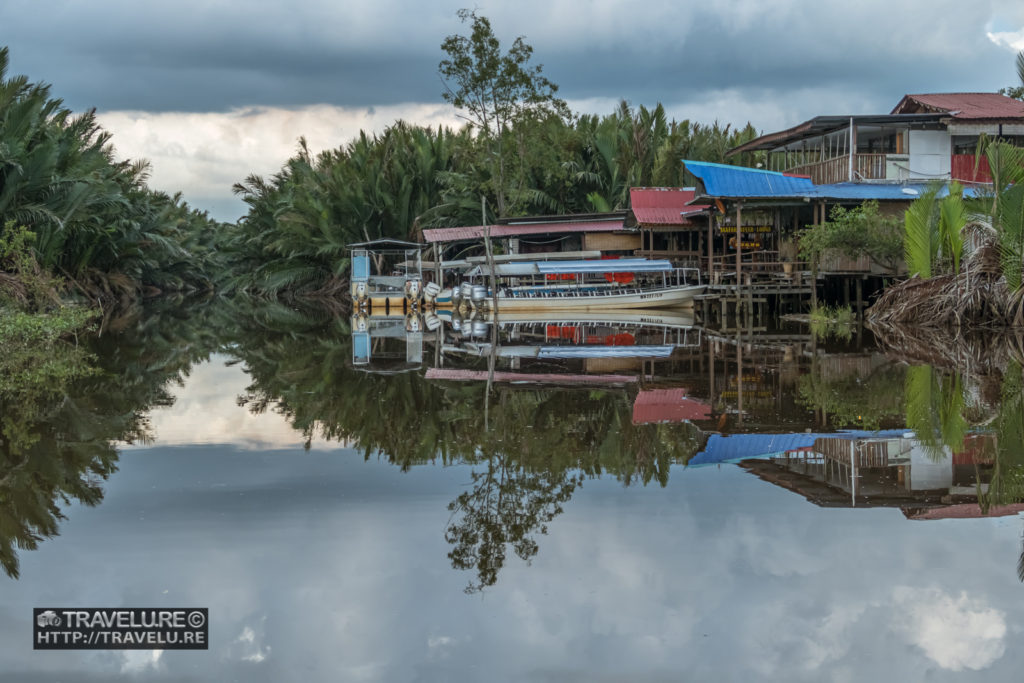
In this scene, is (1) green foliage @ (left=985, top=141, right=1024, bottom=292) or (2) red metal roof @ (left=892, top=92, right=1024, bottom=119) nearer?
(1) green foliage @ (left=985, top=141, right=1024, bottom=292)

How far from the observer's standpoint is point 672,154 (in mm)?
39969

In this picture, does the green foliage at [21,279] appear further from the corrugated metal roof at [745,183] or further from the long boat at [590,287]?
the corrugated metal roof at [745,183]

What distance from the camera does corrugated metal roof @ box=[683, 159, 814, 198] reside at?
27.8 m

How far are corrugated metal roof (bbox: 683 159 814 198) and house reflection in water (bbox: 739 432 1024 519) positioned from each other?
2028cm

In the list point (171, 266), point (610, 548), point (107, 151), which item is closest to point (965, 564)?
point (610, 548)

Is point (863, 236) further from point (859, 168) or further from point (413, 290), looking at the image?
point (413, 290)

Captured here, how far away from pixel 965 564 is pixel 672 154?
3624 cm

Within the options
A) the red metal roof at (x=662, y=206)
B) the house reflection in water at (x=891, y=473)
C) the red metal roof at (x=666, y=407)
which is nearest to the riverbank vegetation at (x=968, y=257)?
the red metal roof at (x=666, y=407)

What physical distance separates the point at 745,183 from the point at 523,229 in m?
9.99

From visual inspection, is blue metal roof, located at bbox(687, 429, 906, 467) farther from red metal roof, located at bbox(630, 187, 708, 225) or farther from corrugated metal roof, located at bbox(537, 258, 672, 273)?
red metal roof, located at bbox(630, 187, 708, 225)

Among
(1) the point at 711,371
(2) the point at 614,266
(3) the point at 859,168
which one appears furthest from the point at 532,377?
(3) the point at 859,168

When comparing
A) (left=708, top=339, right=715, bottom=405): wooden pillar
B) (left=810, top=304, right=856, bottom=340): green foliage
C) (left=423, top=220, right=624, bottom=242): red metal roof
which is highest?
(left=423, top=220, right=624, bottom=242): red metal roof

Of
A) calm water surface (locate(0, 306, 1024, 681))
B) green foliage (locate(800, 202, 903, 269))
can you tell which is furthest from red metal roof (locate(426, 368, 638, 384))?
green foliage (locate(800, 202, 903, 269))

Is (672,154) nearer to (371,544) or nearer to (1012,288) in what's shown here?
(1012,288)
